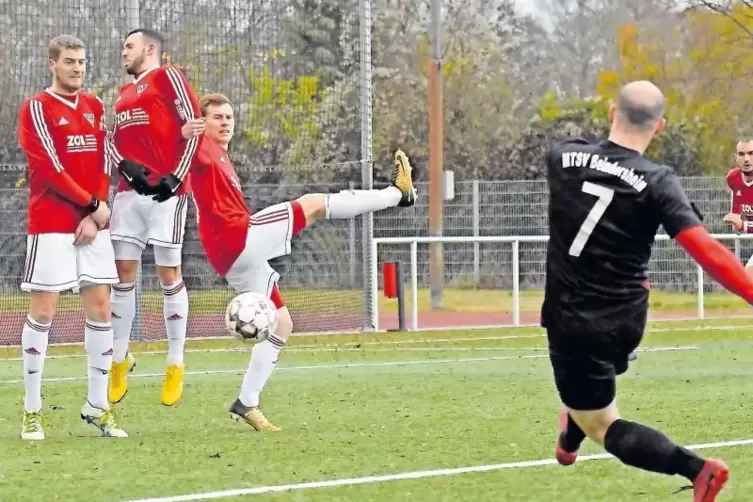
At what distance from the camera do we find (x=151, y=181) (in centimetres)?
943

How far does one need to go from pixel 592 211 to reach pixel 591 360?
584 millimetres

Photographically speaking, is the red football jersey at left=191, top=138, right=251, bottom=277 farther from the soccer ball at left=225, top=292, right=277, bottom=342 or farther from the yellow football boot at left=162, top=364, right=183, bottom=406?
the yellow football boot at left=162, top=364, right=183, bottom=406

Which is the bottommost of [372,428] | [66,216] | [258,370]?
[372,428]

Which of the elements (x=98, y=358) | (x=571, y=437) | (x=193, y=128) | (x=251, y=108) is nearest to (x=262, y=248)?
(x=193, y=128)

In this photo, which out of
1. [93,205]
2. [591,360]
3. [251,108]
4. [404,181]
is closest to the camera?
[591,360]

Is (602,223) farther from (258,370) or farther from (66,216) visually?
(66,216)

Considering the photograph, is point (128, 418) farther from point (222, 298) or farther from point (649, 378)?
point (222, 298)

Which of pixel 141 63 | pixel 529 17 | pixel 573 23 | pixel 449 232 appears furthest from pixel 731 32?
pixel 141 63

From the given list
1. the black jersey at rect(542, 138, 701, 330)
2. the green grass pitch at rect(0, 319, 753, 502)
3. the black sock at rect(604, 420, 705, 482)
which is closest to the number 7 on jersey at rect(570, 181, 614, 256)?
the black jersey at rect(542, 138, 701, 330)

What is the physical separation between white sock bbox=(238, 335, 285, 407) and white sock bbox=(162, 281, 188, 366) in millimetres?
1125

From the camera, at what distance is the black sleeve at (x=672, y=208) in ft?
17.6

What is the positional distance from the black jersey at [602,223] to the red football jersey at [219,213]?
3.35m

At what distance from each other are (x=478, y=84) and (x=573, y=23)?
2065 cm

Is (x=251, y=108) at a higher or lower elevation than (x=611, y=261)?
higher
